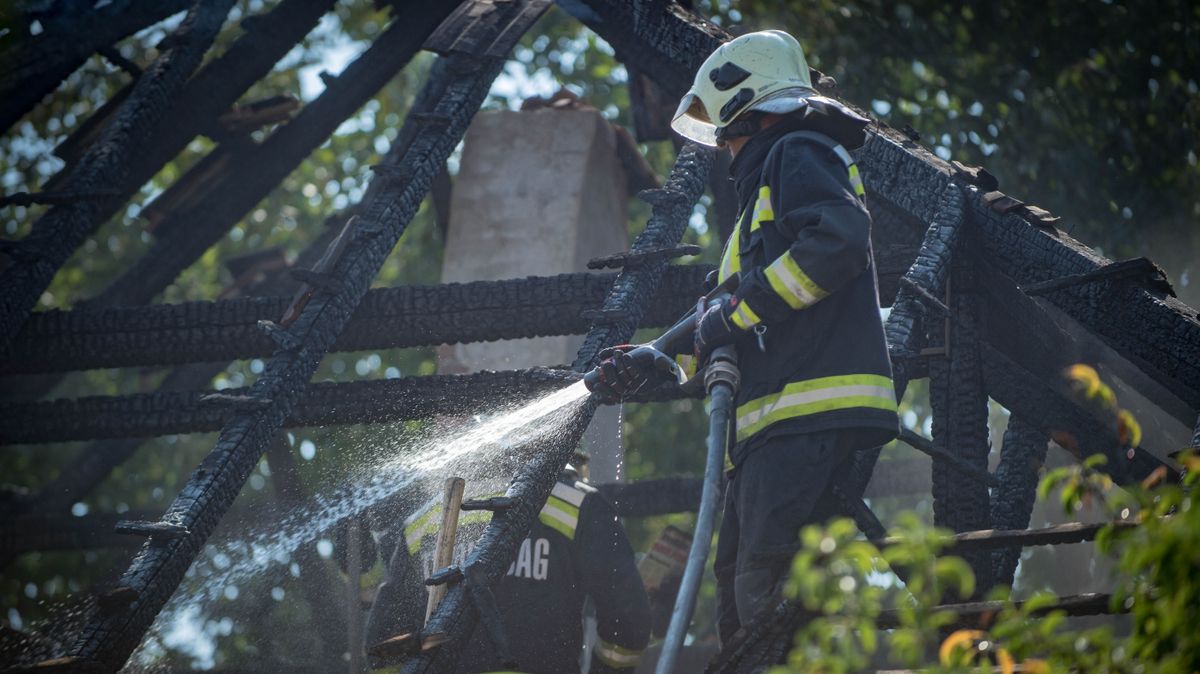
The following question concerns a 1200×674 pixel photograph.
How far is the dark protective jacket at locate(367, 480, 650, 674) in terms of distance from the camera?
5586mm

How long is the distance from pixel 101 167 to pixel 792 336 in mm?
4043

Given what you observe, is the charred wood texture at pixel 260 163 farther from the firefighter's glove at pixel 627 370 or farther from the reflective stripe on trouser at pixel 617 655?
the firefighter's glove at pixel 627 370

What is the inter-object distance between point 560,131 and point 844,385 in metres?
5.42

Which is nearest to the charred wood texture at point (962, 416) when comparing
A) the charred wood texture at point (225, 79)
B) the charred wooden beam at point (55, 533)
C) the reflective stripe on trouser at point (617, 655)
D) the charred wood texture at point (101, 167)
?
the reflective stripe on trouser at point (617, 655)

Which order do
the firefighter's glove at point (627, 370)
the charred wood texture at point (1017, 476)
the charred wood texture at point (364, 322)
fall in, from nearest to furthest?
the firefighter's glove at point (627, 370), the charred wood texture at point (1017, 476), the charred wood texture at point (364, 322)

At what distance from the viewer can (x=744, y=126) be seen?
4.39m

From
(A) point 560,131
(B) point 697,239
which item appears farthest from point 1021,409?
(B) point 697,239

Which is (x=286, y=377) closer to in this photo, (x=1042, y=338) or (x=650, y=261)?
(x=650, y=261)

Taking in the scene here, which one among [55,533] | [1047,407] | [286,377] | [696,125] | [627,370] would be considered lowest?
[55,533]

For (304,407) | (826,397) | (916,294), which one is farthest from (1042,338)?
(304,407)

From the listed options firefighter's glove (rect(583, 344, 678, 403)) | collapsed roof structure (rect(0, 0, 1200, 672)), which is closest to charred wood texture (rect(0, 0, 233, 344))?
collapsed roof structure (rect(0, 0, 1200, 672))

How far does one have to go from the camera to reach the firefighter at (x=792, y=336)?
155 inches

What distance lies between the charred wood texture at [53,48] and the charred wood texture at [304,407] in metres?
1.61

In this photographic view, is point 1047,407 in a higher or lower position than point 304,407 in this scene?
higher
